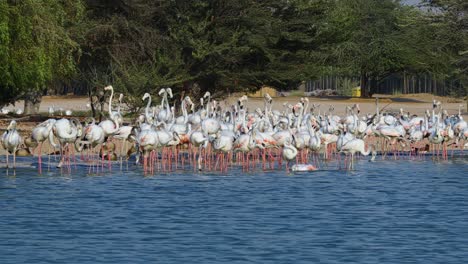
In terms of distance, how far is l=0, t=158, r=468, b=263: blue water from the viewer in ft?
45.6

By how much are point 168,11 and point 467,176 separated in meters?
16.9

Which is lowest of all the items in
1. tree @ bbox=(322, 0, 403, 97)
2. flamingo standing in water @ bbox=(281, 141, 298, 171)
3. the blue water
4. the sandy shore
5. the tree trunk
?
the blue water

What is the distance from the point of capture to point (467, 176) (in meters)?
24.1

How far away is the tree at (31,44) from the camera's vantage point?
30.6 meters

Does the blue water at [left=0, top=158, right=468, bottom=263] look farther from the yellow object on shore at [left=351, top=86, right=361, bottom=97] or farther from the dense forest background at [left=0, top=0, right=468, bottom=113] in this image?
the yellow object on shore at [left=351, top=86, right=361, bottom=97]

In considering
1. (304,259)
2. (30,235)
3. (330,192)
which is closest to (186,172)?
(330,192)

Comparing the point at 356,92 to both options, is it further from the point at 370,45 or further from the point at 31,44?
the point at 31,44

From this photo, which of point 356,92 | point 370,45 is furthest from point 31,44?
point 356,92

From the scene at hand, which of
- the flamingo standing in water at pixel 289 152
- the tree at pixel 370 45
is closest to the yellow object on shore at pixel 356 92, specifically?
the tree at pixel 370 45

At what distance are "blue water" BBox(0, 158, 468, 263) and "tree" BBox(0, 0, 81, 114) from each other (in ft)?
23.9

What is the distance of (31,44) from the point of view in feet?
103

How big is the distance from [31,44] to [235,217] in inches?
618

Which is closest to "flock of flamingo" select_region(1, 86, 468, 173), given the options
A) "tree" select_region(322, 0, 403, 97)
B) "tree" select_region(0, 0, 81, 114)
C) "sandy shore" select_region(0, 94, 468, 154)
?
"tree" select_region(0, 0, 81, 114)

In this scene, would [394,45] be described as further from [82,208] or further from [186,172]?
[82,208]
